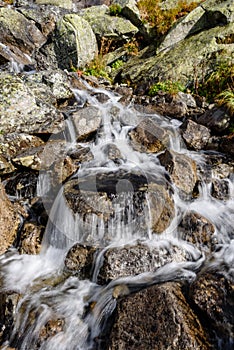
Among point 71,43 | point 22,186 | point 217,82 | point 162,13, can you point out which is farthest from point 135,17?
point 22,186

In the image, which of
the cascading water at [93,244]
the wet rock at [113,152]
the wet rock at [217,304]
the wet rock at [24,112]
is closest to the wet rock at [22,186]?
the cascading water at [93,244]

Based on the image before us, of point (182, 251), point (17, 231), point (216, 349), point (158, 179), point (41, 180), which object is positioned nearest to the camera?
point (216, 349)

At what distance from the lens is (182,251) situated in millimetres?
4367

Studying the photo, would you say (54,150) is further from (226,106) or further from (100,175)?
(226,106)

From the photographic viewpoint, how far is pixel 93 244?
445cm

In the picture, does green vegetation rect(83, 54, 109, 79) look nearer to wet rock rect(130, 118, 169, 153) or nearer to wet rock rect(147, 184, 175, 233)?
wet rock rect(130, 118, 169, 153)

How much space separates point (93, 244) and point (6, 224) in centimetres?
158

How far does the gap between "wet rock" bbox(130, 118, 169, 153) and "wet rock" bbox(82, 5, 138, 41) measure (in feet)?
26.5

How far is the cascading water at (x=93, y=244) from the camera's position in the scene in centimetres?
335

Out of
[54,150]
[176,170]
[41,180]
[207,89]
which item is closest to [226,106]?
[207,89]

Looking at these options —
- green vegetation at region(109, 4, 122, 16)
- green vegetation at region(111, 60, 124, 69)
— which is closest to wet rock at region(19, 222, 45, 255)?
green vegetation at region(111, 60, 124, 69)

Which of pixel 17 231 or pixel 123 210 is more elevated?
pixel 123 210

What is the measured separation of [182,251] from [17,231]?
9.45 ft

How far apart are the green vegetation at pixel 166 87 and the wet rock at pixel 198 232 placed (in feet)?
19.6
